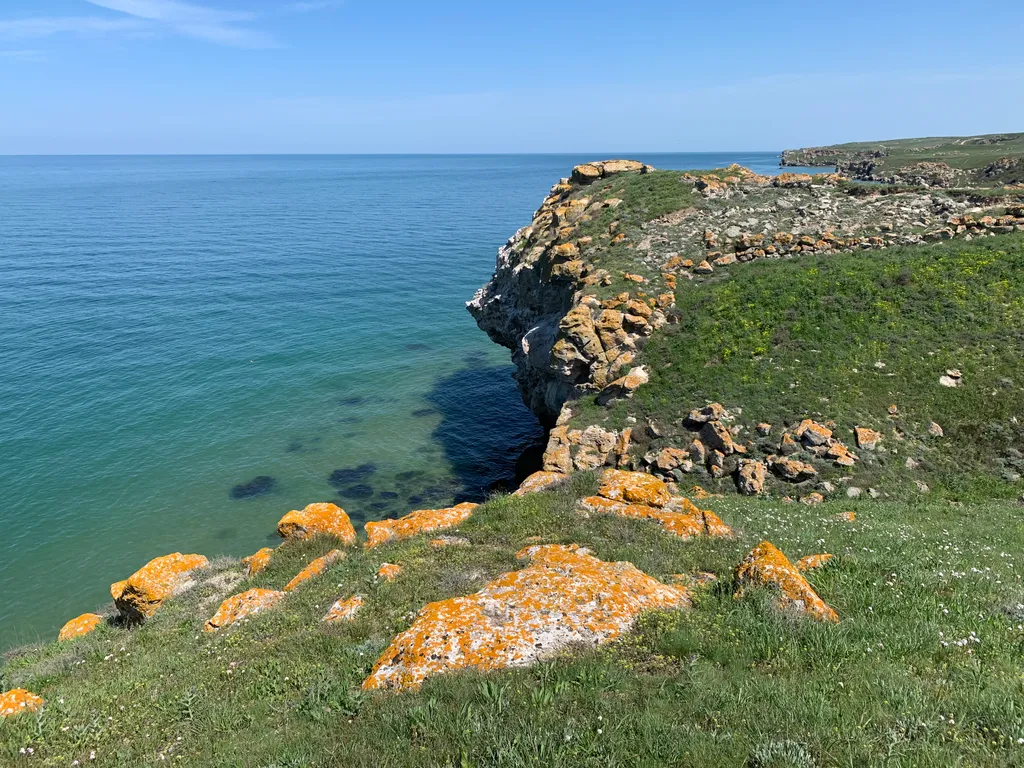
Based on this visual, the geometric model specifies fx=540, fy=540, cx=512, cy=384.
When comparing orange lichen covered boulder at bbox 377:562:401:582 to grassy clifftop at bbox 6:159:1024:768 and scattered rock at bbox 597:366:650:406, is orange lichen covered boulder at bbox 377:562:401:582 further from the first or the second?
scattered rock at bbox 597:366:650:406

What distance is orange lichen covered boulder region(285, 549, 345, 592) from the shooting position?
15875 millimetres

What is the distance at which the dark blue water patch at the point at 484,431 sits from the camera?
3762 cm

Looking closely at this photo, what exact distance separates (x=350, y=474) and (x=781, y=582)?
31.8 meters

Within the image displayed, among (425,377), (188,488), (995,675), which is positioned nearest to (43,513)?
(188,488)

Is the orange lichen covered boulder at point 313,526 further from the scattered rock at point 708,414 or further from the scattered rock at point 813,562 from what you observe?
the scattered rock at point 708,414

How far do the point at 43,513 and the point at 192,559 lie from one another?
19.7 metres

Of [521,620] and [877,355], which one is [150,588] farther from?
[877,355]

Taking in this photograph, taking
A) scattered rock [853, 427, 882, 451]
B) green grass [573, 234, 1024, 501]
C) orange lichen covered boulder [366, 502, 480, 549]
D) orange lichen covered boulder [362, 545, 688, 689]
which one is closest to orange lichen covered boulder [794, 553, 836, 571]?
orange lichen covered boulder [362, 545, 688, 689]

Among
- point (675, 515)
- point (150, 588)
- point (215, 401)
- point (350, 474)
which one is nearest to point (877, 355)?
point (675, 515)

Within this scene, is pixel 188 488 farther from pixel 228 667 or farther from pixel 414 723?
pixel 414 723

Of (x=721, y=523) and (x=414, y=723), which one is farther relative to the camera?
(x=721, y=523)

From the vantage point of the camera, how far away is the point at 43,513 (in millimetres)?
31688

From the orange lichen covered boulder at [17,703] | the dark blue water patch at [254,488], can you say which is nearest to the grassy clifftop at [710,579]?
the orange lichen covered boulder at [17,703]

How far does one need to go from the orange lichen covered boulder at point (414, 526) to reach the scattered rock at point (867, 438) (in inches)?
700
